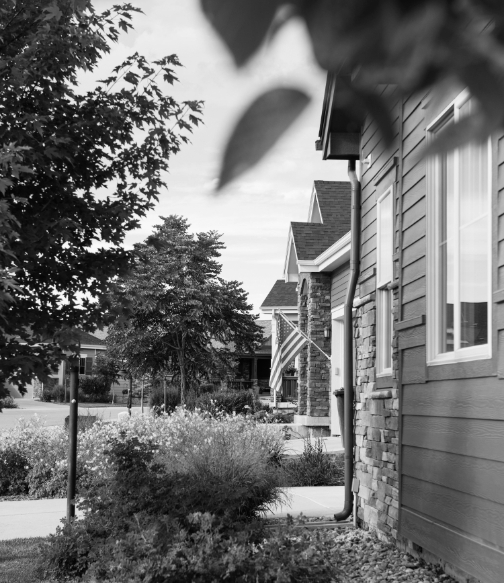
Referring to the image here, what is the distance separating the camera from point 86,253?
6309 millimetres

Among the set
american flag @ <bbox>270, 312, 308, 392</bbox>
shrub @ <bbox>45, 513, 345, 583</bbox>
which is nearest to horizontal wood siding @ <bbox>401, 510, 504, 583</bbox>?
shrub @ <bbox>45, 513, 345, 583</bbox>

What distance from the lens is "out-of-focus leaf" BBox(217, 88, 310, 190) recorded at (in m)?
0.61

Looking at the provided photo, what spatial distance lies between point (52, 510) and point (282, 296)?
53.3 feet

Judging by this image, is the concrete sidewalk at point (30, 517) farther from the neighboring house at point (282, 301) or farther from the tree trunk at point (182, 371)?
the tree trunk at point (182, 371)

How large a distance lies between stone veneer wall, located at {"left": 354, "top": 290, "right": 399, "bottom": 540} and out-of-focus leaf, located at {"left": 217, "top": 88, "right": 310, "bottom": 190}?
5591mm

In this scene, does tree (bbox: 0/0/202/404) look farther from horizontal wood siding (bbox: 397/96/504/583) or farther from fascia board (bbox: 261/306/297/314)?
fascia board (bbox: 261/306/297/314)

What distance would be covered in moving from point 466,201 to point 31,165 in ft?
10.8

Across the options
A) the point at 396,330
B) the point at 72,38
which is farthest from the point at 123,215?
the point at 396,330

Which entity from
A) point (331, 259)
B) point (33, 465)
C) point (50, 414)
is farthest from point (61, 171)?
point (50, 414)

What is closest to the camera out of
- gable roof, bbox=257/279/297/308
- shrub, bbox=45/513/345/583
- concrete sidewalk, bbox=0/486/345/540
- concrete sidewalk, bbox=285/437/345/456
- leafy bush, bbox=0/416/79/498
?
shrub, bbox=45/513/345/583

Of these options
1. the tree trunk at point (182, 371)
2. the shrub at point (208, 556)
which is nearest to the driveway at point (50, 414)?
the tree trunk at point (182, 371)

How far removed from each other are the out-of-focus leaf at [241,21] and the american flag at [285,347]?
49.0 feet

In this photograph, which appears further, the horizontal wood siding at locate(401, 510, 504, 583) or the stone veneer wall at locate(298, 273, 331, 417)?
the stone veneer wall at locate(298, 273, 331, 417)

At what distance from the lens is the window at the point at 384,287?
6.59 meters
